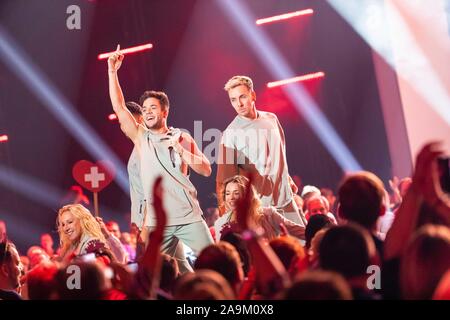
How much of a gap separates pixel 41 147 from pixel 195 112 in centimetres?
229

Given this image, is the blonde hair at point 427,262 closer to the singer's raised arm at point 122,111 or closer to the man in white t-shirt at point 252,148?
the man in white t-shirt at point 252,148

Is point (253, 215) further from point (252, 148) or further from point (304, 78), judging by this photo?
point (304, 78)

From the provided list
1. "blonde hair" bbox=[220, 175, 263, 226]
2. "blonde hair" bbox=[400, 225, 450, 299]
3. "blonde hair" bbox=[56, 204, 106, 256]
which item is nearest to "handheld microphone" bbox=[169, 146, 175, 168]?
"blonde hair" bbox=[220, 175, 263, 226]

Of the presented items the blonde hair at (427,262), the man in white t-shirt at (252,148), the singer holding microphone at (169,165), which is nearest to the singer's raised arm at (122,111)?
the singer holding microphone at (169,165)

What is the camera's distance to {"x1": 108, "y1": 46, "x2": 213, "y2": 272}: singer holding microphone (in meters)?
6.78

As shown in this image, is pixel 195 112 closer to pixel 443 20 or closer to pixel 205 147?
pixel 205 147

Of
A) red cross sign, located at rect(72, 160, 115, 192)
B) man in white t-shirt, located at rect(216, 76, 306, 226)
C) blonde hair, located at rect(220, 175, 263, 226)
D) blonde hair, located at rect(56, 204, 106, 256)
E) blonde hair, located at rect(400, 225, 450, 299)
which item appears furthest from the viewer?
red cross sign, located at rect(72, 160, 115, 192)

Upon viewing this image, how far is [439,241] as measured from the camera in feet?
8.98

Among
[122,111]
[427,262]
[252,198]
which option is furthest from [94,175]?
[427,262]

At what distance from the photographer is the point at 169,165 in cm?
686

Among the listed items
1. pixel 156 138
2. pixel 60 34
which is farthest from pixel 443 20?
pixel 60 34

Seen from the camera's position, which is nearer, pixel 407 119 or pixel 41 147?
pixel 407 119

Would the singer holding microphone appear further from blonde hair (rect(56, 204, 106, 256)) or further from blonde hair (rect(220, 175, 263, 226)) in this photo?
blonde hair (rect(56, 204, 106, 256))

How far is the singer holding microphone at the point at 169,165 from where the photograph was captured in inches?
267
